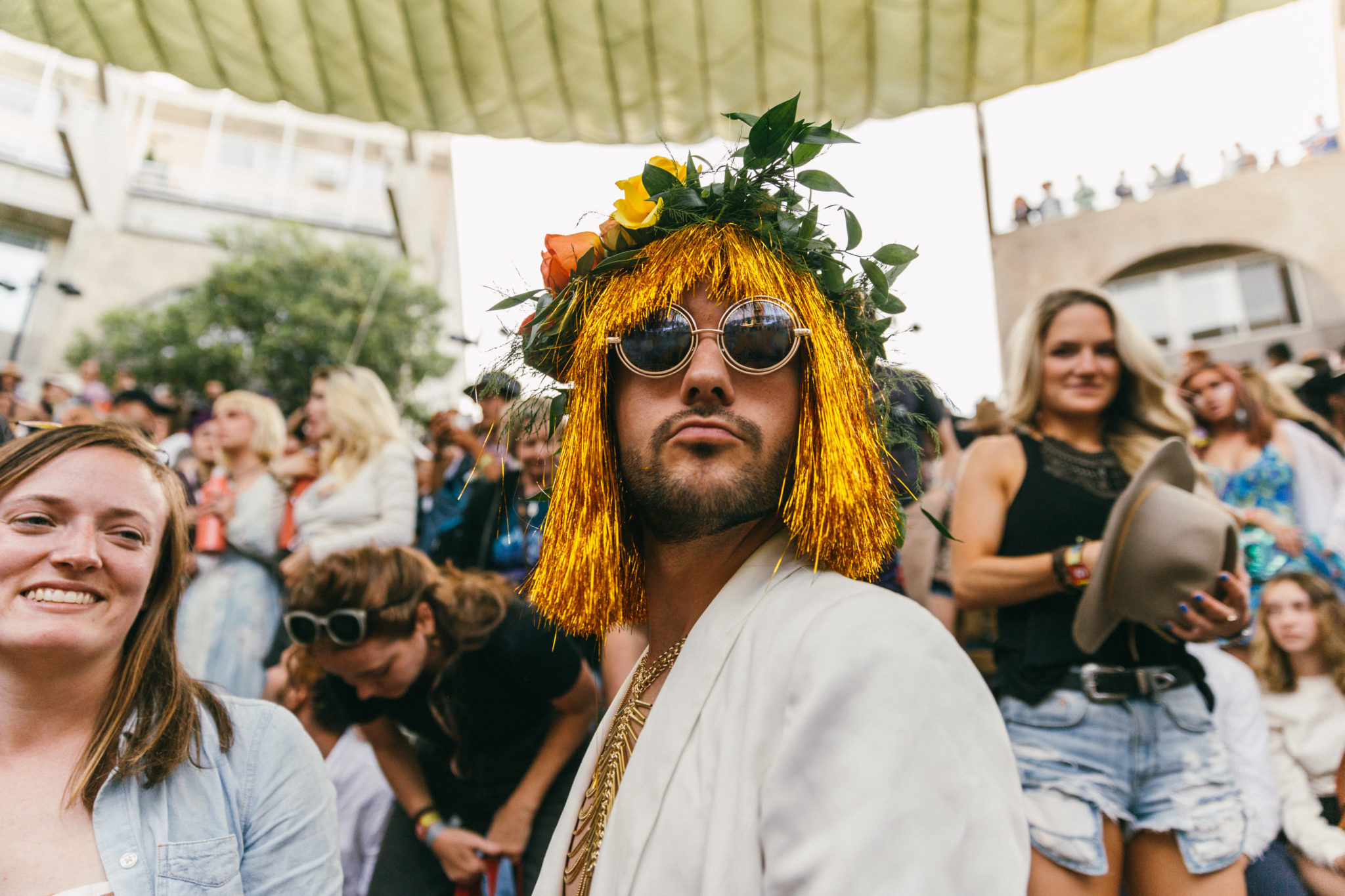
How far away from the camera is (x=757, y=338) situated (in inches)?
53.6

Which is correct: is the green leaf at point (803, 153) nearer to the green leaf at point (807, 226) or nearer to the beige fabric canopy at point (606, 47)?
the green leaf at point (807, 226)

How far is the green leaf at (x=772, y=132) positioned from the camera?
4.77 feet

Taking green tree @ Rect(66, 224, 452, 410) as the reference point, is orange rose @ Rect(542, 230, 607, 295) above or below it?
below

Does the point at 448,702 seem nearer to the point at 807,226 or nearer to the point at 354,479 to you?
the point at 354,479

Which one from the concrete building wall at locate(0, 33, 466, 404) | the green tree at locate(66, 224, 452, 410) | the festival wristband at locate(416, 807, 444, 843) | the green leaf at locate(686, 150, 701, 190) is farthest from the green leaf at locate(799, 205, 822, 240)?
the green tree at locate(66, 224, 452, 410)

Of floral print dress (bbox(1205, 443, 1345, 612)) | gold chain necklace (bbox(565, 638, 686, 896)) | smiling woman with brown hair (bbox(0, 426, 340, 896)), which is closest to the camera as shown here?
gold chain necklace (bbox(565, 638, 686, 896))

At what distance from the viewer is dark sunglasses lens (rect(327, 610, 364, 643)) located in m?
2.83

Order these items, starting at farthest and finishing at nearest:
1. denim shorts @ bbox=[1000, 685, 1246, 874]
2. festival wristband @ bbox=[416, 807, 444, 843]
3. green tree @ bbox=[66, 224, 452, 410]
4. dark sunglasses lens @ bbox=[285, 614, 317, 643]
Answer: green tree @ bbox=[66, 224, 452, 410], festival wristband @ bbox=[416, 807, 444, 843], dark sunglasses lens @ bbox=[285, 614, 317, 643], denim shorts @ bbox=[1000, 685, 1246, 874]

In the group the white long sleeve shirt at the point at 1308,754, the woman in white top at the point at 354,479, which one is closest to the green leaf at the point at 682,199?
the woman in white top at the point at 354,479

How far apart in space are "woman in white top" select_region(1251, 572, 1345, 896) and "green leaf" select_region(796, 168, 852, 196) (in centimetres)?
283

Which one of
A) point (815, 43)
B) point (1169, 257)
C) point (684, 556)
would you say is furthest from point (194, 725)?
point (1169, 257)

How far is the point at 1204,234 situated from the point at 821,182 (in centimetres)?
1814

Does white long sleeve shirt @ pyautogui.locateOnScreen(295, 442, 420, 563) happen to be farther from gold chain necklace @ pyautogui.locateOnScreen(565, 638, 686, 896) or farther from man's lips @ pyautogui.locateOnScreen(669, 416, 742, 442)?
man's lips @ pyautogui.locateOnScreen(669, 416, 742, 442)

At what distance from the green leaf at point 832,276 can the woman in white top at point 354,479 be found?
9.29ft
